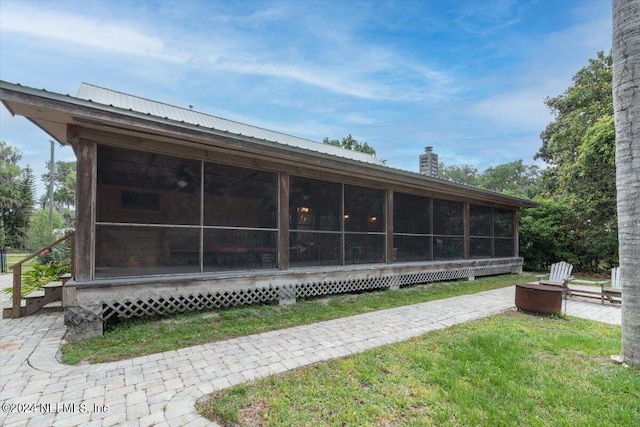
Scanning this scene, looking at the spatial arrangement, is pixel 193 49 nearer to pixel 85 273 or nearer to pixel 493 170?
pixel 85 273

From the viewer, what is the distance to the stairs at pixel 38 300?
16.5ft

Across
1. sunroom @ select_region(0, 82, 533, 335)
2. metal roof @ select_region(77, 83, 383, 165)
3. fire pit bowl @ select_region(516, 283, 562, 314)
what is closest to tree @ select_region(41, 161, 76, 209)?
metal roof @ select_region(77, 83, 383, 165)

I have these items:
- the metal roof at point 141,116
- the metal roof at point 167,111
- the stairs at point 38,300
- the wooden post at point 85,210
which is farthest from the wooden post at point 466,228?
the stairs at point 38,300

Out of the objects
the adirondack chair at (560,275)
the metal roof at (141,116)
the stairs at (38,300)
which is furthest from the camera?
the adirondack chair at (560,275)

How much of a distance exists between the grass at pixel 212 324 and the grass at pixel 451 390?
161cm

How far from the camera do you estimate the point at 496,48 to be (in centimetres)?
1195

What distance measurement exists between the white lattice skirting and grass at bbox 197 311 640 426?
2.61 meters

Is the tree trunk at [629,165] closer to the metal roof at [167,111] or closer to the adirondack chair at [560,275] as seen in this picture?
the adirondack chair at [560,275]

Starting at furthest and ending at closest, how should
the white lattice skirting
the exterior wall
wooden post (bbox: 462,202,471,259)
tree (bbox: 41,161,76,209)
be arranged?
1. tree (bbox: 41,161,76,209)
2. wooden post (bbox: 462,202,471,259)
3. the exterior wall
4. the white lattice skirting

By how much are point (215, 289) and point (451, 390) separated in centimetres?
392

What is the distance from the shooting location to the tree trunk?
3.24m

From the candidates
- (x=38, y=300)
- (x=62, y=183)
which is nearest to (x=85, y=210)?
(x=38, y=300)

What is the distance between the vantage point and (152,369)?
10.3ft

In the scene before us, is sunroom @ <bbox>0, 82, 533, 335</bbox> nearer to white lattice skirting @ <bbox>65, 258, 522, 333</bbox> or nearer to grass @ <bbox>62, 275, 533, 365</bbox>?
white lattice skirting @ <bbox>65, 258, 522, 333</bbox>
